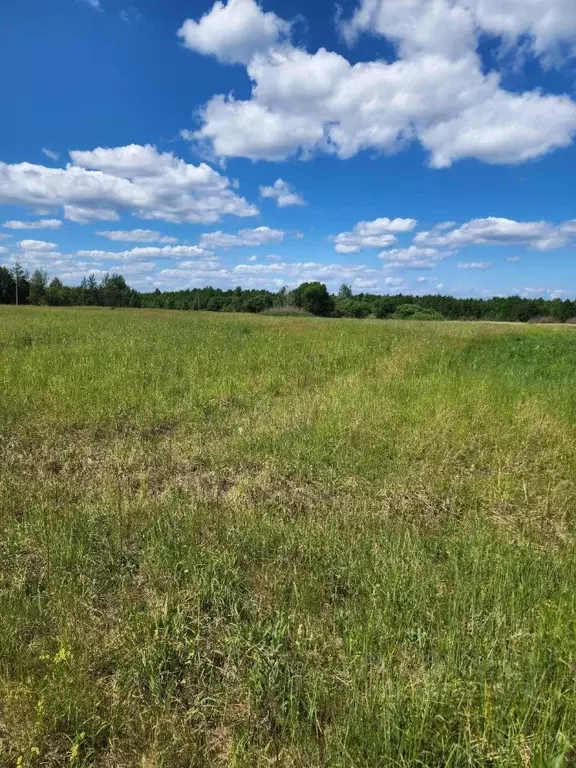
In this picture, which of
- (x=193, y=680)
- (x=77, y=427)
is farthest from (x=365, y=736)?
(x=77, y=427)

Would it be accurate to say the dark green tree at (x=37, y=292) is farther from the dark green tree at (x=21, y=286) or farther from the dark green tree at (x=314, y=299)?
the dark green tree at (x=314, y=299)

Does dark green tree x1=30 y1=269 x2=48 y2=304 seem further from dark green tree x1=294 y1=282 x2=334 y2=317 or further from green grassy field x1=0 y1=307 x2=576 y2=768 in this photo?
green grassy field x1=0 y1=307 x2=576 y2=768

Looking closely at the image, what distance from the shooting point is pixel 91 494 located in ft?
16.5

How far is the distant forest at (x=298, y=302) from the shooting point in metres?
94.2

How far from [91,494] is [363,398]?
16.8ft

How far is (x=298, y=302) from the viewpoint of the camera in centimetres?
10319

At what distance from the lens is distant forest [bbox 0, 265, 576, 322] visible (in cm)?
9419

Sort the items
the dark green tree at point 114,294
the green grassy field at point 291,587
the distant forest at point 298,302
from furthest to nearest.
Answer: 1. the dark green tree at point 114,294
2. the distant forest at point 298,302
3. the green grassy field at point 291,587

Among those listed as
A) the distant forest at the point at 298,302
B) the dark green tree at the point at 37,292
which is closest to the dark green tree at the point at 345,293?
the distant forest at the point at 298,302

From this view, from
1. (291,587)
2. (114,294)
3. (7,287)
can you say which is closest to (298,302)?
(114,294)

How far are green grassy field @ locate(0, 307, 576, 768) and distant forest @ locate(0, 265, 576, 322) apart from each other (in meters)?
82.1

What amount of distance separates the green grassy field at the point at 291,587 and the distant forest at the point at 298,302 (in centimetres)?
8205

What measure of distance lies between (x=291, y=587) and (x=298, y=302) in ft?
333

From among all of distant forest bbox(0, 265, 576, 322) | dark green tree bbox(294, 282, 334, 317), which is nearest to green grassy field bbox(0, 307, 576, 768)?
distant forest bbox(0, 265, 576, 322)
